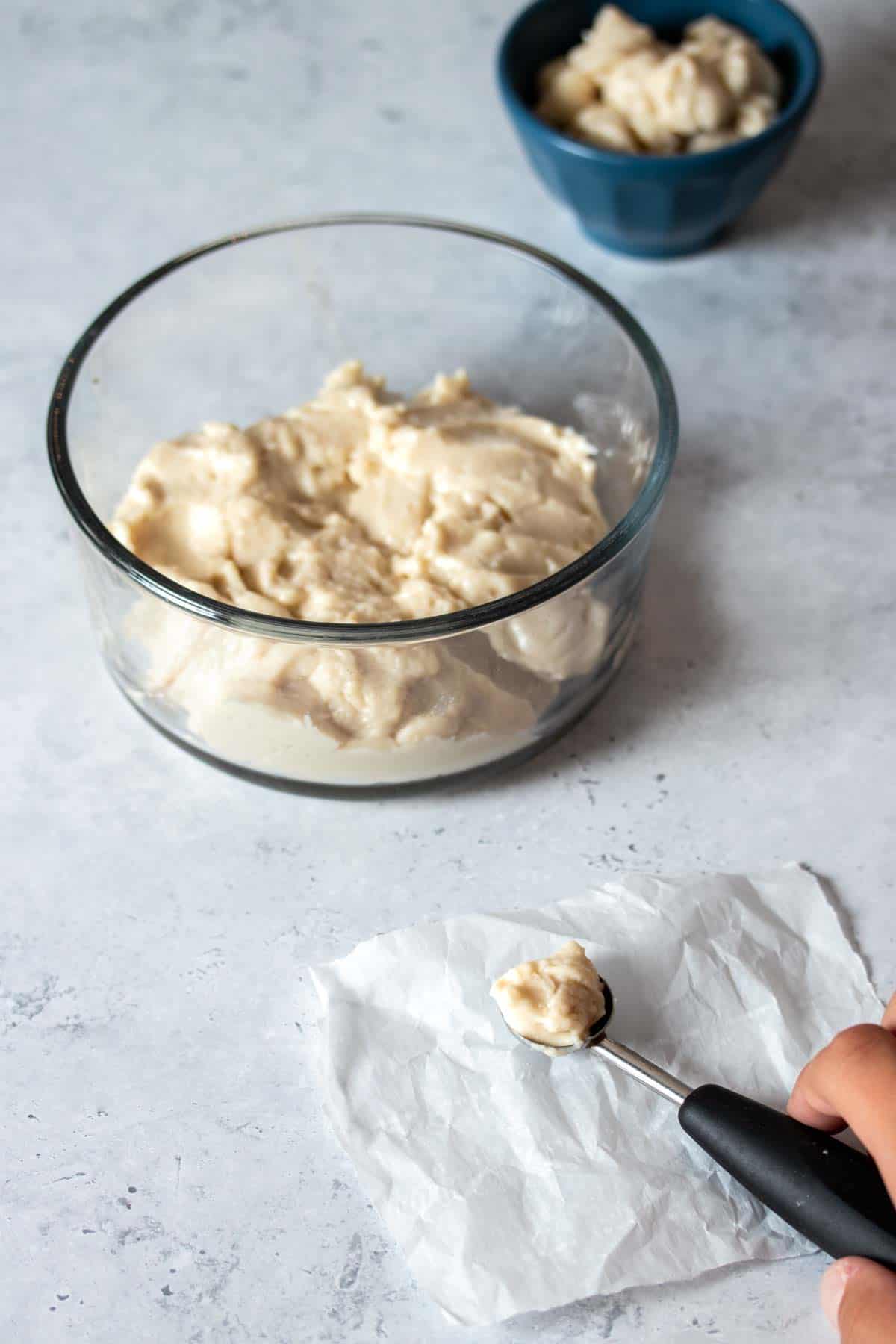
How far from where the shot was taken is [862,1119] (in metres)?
0.66

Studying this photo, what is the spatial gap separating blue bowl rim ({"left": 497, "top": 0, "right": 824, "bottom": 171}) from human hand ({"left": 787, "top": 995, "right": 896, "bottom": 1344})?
773 mm

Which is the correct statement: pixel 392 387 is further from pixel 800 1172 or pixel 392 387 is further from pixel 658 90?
pixel 800 1172

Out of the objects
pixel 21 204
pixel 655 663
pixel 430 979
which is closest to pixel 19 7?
pixel 21 204

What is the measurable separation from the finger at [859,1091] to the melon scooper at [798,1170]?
0.01 meters

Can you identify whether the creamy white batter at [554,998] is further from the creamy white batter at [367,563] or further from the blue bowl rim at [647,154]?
the blue bowl rim at [647,154]

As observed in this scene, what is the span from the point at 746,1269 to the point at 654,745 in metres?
0.36

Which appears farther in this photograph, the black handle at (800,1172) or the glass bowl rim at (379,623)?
the glass bowl rim at (379,623)

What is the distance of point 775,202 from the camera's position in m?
1.41

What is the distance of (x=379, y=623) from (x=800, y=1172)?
1.26 feet

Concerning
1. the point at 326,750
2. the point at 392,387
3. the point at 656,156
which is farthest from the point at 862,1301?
the point at 656,156

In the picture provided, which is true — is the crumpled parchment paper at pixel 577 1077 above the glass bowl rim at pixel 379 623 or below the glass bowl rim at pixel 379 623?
below

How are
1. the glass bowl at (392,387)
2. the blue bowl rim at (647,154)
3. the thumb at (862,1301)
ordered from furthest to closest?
the blue bowl rim at (647,154), the glass bowl at (392,387), the thumb at (862,1301)

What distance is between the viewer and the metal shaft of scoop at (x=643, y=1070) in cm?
73

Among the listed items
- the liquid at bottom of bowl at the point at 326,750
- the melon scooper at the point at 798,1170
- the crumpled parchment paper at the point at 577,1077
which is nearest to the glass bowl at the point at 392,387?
the liquid at bottom of bowl at the point at 326,750
